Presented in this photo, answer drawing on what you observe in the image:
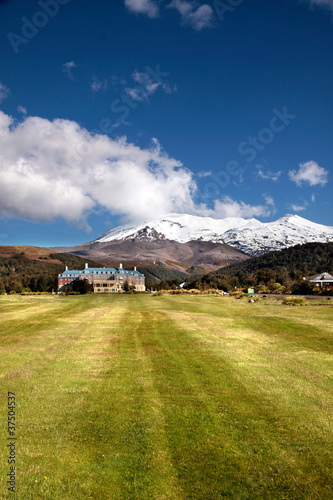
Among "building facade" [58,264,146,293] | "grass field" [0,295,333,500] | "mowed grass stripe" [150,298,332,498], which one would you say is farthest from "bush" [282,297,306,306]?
"building facade" [58,264,146,293]

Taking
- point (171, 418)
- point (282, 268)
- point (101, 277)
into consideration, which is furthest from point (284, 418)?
point (101, 277)

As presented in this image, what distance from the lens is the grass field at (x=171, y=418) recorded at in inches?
208

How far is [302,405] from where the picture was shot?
8.02 m

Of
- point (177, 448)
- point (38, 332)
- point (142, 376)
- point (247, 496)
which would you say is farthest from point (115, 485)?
point (38, 332)

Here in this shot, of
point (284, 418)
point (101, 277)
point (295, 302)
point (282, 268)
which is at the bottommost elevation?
point (284, 418)

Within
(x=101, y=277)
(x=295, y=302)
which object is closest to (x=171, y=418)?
(x=295, y=302)

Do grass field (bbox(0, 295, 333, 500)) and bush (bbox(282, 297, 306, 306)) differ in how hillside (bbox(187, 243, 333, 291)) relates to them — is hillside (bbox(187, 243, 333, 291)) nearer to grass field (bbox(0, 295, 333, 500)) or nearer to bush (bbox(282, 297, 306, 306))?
bush (bbox(282, 297, 306, 306))

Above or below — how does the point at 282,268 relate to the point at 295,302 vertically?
above

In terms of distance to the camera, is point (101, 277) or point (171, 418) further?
point (101, 277)

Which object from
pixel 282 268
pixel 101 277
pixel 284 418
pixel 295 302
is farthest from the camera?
pixel 101 277

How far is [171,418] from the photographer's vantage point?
743cm

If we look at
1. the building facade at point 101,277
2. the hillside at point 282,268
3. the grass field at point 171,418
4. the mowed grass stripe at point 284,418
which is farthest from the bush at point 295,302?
the building facade at point 101,277

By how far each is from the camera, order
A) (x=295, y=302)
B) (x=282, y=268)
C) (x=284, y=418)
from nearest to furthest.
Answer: (x=284, y=418) → (x=295, y=302) → (x=282, y=268)

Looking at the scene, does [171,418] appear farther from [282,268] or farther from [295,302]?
[282,268]
